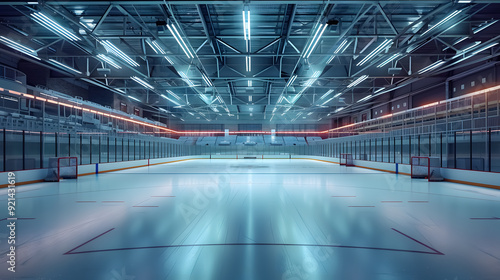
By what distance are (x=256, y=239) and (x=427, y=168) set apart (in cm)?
1260

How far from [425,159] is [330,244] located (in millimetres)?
11834

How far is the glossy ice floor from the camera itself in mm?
2941

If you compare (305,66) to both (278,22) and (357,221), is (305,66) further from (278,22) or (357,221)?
(357,221)

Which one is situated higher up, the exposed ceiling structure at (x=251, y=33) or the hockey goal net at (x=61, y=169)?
the exposed ceiling structure at (x=251, y=33)

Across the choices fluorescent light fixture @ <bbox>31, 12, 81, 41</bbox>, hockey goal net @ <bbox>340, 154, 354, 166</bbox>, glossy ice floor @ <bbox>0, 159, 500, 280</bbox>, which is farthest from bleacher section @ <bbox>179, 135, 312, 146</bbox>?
glossy ice floor @ <bbox>0, 159, 500, 280</bbox>

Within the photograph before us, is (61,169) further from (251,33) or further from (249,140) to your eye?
(249,140)

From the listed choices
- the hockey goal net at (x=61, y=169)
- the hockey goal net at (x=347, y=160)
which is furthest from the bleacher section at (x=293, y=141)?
the hockey goal net at (x=61, y=169)

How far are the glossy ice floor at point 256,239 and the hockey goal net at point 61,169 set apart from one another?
5.17 m

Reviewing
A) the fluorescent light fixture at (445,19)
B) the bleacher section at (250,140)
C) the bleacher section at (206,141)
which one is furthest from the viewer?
the bleacher section at (250,140)

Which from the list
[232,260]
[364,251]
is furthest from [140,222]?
[364,251]

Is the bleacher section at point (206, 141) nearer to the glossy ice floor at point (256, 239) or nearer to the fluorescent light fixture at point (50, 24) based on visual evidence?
the fluorescent light fixture at point (50, 24)

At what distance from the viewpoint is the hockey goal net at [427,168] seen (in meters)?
11.4

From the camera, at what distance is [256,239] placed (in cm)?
394

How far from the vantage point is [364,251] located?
11.3ft
